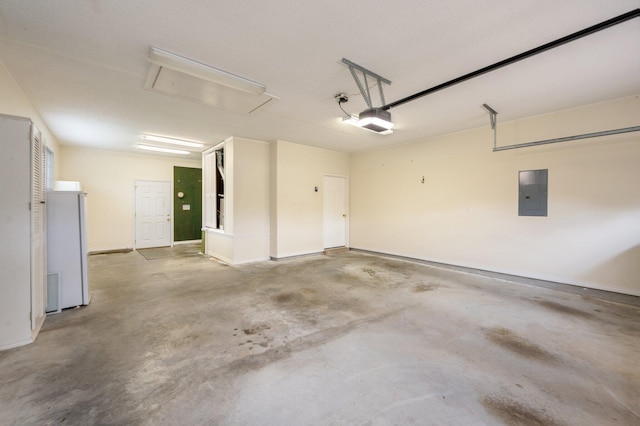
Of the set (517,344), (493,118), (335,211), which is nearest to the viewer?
(517,344)

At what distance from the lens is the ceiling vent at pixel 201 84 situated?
8.71 feet

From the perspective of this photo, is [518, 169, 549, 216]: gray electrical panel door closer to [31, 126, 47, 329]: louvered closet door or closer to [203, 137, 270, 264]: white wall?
[203, 137, 270, 264]: white wall

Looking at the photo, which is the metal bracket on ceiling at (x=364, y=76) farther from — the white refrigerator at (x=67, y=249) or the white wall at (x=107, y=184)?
the white wall at (x=107, y=184)

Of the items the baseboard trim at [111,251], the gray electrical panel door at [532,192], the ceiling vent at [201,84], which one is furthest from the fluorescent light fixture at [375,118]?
the baseboard trim at [111,251]

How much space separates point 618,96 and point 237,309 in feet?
19.7

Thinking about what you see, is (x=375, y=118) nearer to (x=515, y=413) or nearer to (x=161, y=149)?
(x=515, y=413)

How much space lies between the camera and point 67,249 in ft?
10.6

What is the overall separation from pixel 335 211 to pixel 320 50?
5125 millimetres

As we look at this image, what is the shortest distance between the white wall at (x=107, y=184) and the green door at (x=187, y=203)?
2.53ft

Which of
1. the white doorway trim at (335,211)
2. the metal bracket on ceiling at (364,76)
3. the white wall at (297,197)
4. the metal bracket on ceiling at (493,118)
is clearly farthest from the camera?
the white doorway trim at (335,211)

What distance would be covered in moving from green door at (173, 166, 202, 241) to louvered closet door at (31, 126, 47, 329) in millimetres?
5285

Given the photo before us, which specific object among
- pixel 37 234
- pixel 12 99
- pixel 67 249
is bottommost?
pixel 67 249

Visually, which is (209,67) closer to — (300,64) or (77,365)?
(300,64)

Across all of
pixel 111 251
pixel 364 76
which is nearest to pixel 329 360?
pixel 364 76
